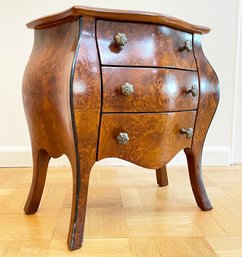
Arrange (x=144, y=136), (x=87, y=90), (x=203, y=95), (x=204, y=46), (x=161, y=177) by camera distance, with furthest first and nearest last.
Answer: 1. (x=204, y=46)
2. (x=161, y=177)
3. (x=203, y=95)
4. (x=144, y=136)
5. (x=87, y=90)

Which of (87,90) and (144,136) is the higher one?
(87,90)

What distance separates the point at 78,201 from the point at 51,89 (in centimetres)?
30

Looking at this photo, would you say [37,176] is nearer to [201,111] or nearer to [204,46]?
[201,111]

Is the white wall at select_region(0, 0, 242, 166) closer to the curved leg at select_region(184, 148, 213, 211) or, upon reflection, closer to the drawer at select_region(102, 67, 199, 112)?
the curved leg at select_region(184, 148, 213, 211)

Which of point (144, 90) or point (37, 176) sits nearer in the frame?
point (144, 90)

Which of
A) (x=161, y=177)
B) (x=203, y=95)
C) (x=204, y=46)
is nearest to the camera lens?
(x=203, y=95)

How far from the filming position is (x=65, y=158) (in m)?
1.62

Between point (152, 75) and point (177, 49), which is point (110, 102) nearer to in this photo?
point (152, 75)

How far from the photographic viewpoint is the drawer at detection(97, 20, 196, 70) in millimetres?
734

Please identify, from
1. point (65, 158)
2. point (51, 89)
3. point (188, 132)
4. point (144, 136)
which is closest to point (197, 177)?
point (188, 132)

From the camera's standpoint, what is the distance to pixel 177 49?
2.80ft

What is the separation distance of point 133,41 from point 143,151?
0.29 meters

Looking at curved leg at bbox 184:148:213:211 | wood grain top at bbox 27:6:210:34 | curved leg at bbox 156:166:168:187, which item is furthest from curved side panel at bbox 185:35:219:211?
curved leg at bbox 156:166:168:187

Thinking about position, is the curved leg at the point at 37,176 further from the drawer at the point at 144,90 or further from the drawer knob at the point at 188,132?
the drawer knob at the point at 188,132
